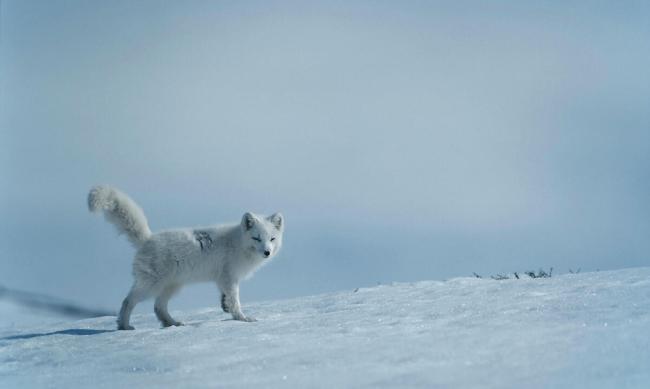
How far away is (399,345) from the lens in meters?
4.28

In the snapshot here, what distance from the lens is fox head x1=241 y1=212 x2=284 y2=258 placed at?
6669mm

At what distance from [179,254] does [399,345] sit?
2752mm

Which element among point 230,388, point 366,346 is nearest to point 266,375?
point 230,388

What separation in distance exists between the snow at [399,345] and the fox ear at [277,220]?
90 centimetres

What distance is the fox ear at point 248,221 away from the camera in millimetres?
6781

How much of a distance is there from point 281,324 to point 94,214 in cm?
203

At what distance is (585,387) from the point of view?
10.4 feet

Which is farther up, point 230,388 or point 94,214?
point 94,214

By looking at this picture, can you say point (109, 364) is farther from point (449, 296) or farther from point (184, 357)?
point (449, 296)

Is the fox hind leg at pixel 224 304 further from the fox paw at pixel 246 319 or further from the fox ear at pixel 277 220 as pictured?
the fox ear at pixel 277 220

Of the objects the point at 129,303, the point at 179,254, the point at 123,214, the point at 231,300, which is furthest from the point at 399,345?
the point at 123,214

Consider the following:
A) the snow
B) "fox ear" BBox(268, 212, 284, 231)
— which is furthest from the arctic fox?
the snow

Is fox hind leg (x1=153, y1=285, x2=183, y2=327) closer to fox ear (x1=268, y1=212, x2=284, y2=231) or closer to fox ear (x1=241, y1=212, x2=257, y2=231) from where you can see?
fox ear (x1=241, y1=212, x2=257, y2=231)

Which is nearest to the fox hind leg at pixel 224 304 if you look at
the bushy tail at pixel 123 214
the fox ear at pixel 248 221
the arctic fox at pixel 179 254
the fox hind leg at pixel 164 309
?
the arctic fox at pixel 179 254
